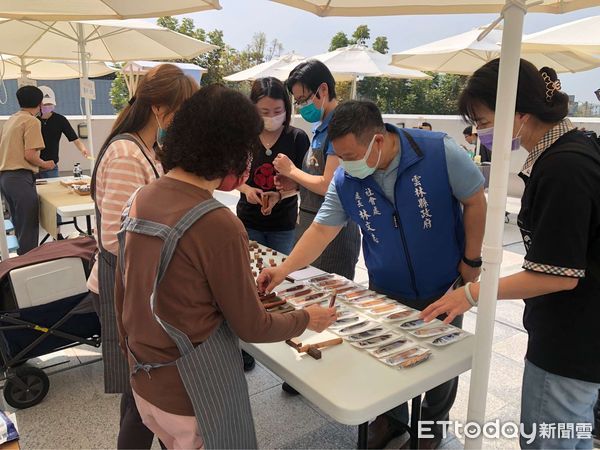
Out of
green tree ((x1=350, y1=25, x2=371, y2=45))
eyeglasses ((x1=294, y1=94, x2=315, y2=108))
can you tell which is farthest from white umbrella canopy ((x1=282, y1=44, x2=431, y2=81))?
green tree ((x1=350, y1=25, x2=371, y2=45))

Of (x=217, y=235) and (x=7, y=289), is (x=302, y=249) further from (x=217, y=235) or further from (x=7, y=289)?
(x=7, y=289)

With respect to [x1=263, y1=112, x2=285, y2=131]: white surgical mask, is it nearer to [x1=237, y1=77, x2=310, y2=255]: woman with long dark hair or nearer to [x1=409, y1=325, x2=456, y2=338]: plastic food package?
[x1=237, y1=77, x2=310, y2=255]: woman with long dark hair

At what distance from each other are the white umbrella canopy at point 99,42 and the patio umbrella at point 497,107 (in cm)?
443

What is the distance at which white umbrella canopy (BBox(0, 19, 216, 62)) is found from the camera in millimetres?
5430

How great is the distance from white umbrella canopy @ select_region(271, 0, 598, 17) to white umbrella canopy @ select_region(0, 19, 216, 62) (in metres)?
4.37

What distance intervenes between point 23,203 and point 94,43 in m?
3.00

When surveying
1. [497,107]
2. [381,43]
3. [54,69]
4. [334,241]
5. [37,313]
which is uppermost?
[381,43]

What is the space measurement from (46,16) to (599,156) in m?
2.51

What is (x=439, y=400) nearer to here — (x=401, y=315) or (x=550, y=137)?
(x=401, y=315)

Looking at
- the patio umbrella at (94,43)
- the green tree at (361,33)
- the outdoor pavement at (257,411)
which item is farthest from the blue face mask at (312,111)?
the green tree at (361,33)

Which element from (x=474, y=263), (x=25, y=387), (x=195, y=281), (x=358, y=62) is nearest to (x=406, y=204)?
(x=474, y=263)

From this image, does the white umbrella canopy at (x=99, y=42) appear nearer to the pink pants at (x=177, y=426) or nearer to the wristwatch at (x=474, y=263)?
the wristwatch at (x=474, y=263)

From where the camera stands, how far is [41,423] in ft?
7.92

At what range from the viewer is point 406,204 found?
1.77 metres
